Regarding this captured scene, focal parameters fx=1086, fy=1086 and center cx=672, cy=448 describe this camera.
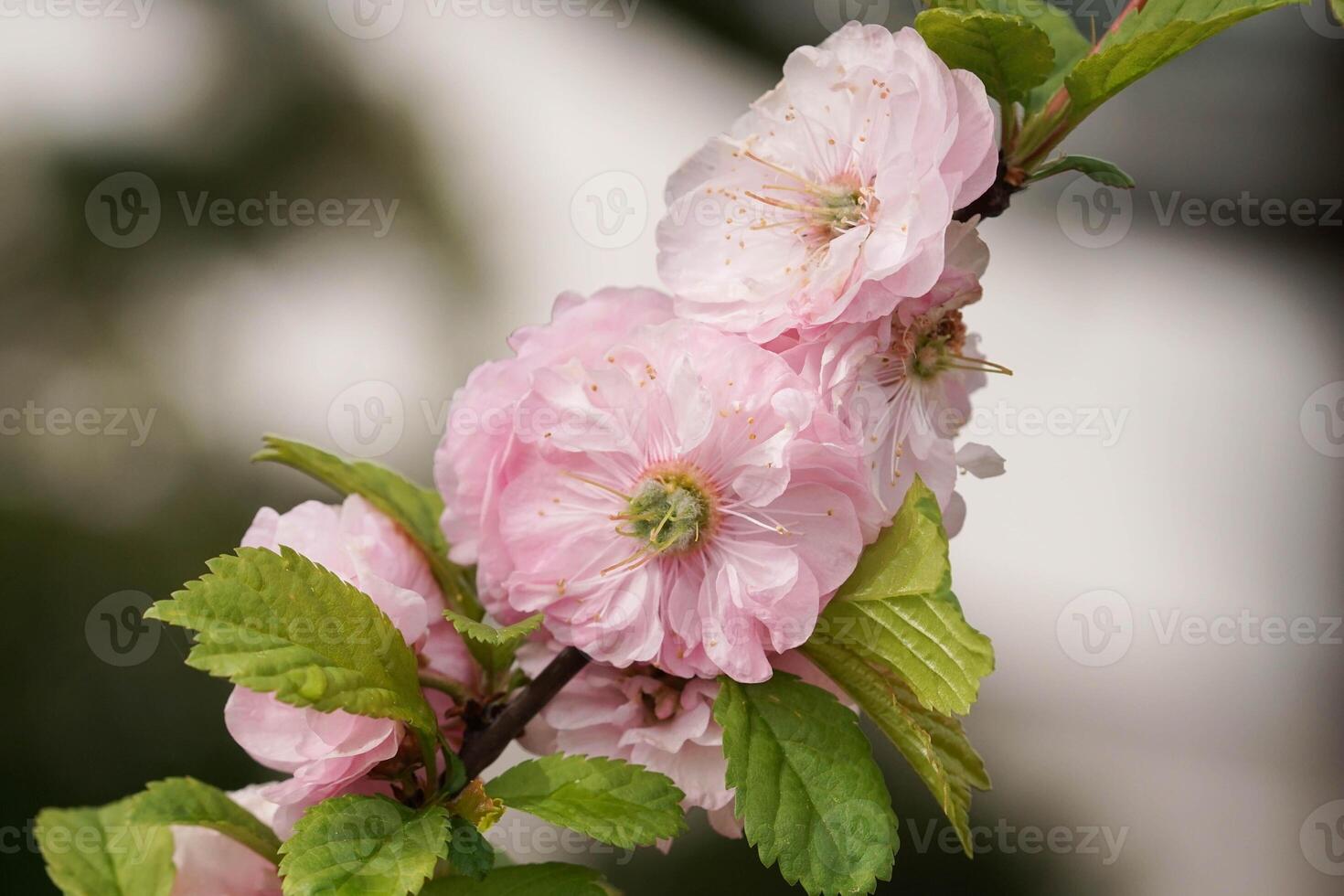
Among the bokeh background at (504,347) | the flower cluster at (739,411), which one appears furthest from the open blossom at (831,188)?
the bokeh background at (504,347)

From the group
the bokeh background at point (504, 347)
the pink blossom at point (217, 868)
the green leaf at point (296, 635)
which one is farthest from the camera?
the bokeh background at point (504, 347)

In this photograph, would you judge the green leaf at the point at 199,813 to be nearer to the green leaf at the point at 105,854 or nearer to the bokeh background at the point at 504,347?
the green leaf at the point at 105,854

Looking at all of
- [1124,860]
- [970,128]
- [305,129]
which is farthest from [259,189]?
[1124,860]

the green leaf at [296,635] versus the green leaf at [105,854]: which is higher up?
the green leaf at [296,635]

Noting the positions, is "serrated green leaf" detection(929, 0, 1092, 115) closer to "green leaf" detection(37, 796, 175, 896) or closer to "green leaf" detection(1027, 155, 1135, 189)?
"green leaf" detection(1027, 155, 1135, 189)

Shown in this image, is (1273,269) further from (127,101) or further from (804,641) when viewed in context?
(127,101)

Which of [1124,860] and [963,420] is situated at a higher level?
[963,420]

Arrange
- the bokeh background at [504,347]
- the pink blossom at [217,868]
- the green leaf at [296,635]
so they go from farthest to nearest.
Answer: the bokeh background at [504,347]
the pink blossom at [217,868]
the green leaf at [296,635]

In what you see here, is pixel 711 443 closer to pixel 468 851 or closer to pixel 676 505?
pixel 676 505
